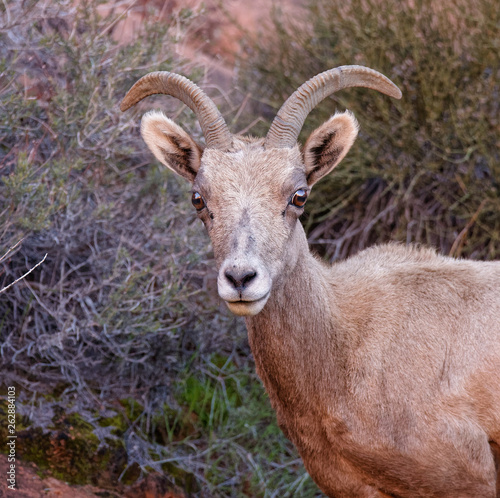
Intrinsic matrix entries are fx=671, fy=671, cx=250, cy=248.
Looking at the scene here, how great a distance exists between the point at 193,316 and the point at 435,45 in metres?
4.13

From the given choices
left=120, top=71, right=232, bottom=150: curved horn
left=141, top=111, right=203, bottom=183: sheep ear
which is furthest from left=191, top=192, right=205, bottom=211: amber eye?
left=141, top=111, right=203, bottom=183: sheep ear

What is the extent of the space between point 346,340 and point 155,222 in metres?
2.40

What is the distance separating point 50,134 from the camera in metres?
5.94

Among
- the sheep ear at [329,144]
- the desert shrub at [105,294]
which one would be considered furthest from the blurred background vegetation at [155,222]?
the sheep ear at [329,144]

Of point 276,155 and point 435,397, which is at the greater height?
point 276,155

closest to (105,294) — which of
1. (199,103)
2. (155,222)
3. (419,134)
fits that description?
(155,222)

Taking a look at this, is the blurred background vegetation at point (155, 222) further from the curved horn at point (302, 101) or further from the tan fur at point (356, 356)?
the curved horn at point (302, 101)

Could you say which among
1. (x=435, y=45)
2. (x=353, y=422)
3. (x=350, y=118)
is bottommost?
(x=353, y=422)

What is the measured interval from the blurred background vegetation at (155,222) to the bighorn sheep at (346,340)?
1477mm

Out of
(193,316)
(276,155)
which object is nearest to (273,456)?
(193,316)

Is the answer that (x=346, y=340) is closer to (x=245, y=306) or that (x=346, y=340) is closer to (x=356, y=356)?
(x=356, y=356)

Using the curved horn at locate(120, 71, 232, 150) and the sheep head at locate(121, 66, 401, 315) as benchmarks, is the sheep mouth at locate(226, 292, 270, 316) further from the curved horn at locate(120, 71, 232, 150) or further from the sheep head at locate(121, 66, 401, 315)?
the curved horn at locate(120, 71, 232, 150)

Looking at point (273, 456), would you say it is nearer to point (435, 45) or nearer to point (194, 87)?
point (194, 87)

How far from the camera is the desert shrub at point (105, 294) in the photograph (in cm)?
543
